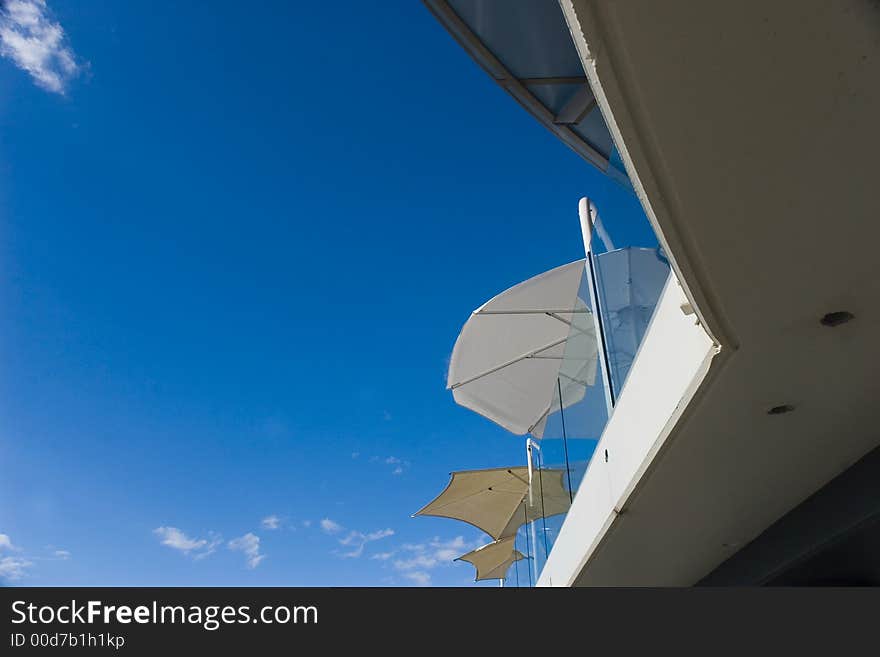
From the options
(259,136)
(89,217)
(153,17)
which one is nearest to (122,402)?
(89,217)

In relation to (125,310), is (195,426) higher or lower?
lower

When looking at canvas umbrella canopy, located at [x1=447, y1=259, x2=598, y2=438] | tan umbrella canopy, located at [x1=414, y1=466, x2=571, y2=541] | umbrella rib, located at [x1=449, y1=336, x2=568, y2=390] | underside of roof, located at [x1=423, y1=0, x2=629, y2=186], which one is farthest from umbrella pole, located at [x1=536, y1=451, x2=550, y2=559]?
underside of roof, located at [x1=423, y1=0, x2=629, y2=186]

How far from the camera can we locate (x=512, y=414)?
11430 mm

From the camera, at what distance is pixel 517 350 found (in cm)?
1004

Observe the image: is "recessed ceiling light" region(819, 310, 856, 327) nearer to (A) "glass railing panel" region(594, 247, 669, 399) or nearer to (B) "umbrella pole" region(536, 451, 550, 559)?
(A) "glass railing panel" region(594, 247, 669, 399)

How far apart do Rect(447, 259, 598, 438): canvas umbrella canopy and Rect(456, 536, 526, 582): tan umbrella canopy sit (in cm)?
481

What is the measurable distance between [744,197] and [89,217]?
21.6m

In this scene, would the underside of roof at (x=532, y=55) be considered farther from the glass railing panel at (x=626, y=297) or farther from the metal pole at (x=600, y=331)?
the glass railing panel at (x=626, y=297)

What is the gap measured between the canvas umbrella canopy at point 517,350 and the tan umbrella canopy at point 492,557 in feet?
15.8

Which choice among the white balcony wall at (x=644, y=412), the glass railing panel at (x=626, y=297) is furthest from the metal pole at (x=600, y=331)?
the white balcony wall at (x=644, y=412)

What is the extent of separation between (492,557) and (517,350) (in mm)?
8511

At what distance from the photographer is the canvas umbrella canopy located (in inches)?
356

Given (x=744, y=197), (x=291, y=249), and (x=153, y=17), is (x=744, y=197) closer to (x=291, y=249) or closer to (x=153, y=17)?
(x=153, y=17)

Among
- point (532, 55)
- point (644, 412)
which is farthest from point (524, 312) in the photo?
point (644, 412)
